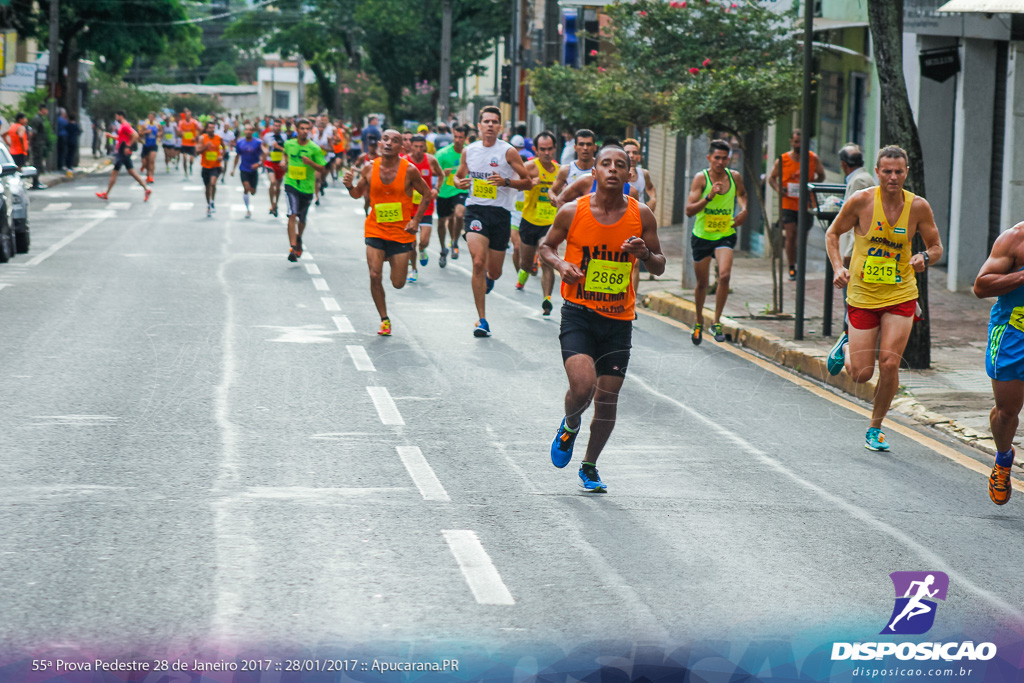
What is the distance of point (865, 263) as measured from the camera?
29.1 feet

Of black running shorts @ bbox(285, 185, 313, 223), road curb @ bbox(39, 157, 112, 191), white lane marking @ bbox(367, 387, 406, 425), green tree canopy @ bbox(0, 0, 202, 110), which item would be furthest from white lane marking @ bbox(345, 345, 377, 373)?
green tree canopy @ bbox(0, 0, 202, 110)

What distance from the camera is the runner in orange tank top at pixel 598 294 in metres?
7.18

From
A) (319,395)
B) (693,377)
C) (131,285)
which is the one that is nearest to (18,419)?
(319,395)

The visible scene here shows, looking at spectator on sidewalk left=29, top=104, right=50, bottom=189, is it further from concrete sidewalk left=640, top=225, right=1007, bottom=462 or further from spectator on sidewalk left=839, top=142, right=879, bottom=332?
spectator on sidewalk left=839, top=142, right=879, bottom=332

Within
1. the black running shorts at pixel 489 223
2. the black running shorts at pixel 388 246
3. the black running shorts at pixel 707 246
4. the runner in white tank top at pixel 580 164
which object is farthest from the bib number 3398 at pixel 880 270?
the black running shorts at pixel 489 223

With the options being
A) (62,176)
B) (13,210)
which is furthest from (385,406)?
(62,176)

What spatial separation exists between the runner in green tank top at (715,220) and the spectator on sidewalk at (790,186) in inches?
160

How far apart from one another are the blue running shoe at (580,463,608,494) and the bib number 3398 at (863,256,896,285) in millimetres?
2461

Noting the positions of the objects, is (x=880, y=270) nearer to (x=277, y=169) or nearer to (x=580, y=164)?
(x=580, y=164)

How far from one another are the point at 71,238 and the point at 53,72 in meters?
22.8

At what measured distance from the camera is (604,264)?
7.21m

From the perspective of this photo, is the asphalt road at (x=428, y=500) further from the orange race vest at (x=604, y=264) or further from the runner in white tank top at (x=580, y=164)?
the runner in white tank top at (x=580, y=164)

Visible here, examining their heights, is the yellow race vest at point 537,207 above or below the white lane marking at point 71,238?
above

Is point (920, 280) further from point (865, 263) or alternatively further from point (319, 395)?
point (319, 395)
